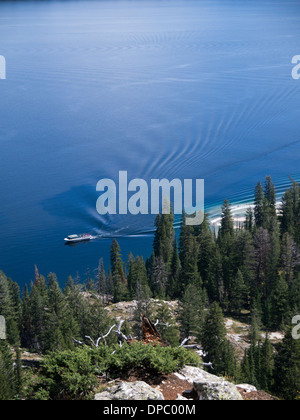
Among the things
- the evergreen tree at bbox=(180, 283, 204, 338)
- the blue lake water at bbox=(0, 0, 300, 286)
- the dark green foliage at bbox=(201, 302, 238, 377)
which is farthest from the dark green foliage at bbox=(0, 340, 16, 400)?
the blue lake water at bbox=(0, 0, 300, 286)

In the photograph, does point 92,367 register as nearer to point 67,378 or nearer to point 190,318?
point 67,378

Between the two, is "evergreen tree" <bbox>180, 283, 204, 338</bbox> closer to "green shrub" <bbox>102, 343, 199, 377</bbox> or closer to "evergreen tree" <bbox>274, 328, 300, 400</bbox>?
"evergreen tree" <bbox>274, 328, 300, 400</bbox>

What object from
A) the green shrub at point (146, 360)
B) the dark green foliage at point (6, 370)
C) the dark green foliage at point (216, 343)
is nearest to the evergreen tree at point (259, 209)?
the dark green foliage at point (216, 343)

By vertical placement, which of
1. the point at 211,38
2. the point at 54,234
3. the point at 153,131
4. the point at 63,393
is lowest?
the point at 63,393
